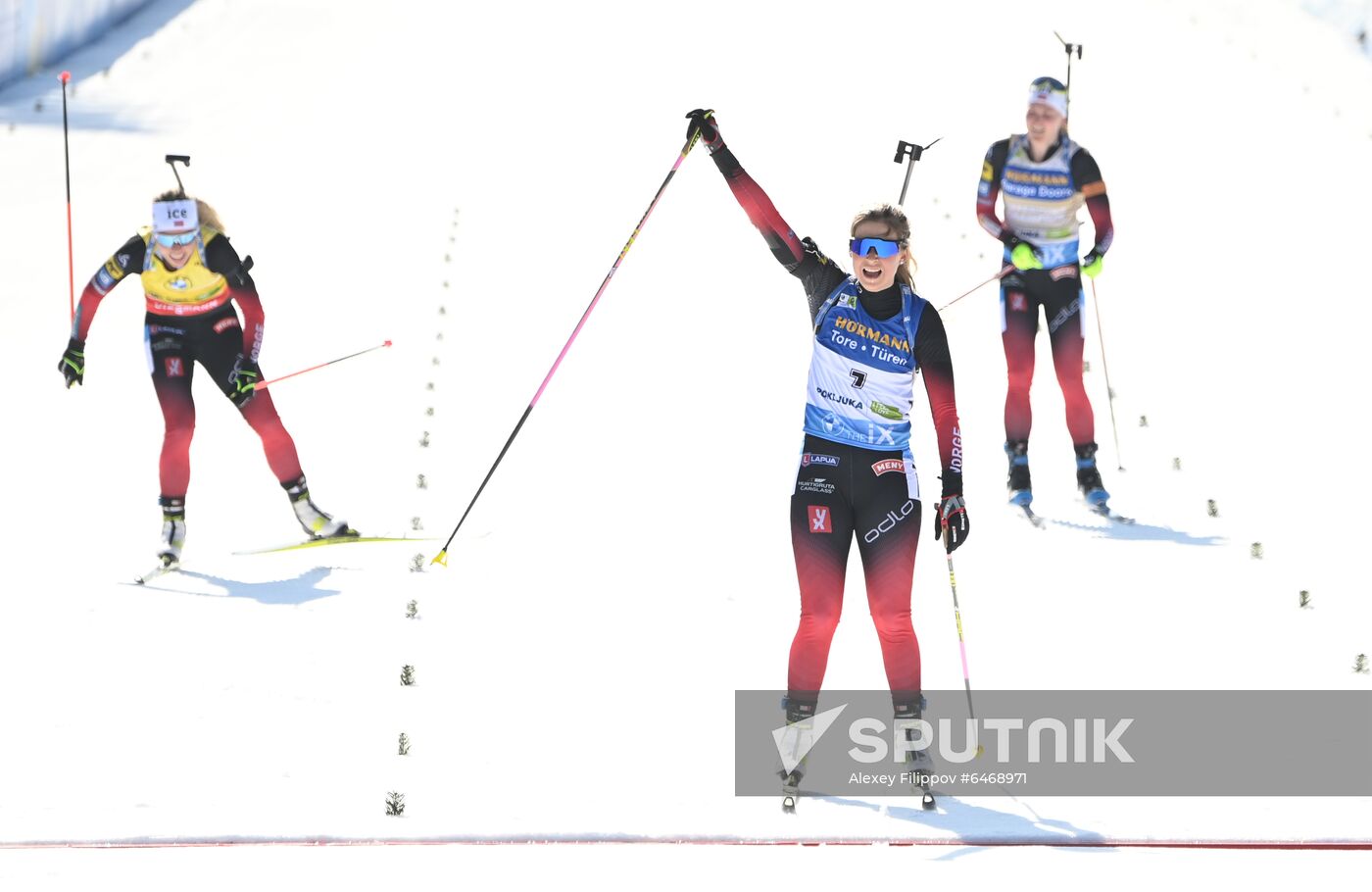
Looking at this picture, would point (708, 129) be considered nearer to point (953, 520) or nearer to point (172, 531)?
point (953, 520)

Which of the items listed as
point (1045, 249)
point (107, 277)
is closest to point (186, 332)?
point (107, 277)

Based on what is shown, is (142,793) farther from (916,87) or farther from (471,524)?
(916,87)

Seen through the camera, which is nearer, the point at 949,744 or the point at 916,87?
the point at 949,744

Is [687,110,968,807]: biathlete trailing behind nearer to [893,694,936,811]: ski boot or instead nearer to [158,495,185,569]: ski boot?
[893,694,936,811]: ski boot

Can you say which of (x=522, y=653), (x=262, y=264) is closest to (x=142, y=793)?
(x=522, y=653)

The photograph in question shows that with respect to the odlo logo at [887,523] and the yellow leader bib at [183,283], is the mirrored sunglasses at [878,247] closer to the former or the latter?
the odlo logo at [887,523]

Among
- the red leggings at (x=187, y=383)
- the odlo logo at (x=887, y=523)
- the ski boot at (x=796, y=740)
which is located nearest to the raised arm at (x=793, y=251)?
the odlo logo at (x=887, y=523)

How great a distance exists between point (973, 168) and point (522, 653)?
35.6ft

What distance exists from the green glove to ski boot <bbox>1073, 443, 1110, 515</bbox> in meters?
1.03

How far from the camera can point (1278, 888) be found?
17.6 feet

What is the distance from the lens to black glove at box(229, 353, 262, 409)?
9.16m

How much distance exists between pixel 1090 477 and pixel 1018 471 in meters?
0.40

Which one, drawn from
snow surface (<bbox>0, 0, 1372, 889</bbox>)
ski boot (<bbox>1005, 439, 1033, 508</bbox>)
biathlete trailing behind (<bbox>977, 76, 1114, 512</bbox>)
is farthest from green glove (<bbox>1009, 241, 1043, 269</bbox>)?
snow surface (<bbox>0, 0, 1372, 889</bbox>)

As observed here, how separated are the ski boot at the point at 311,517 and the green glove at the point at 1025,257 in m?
3.91
